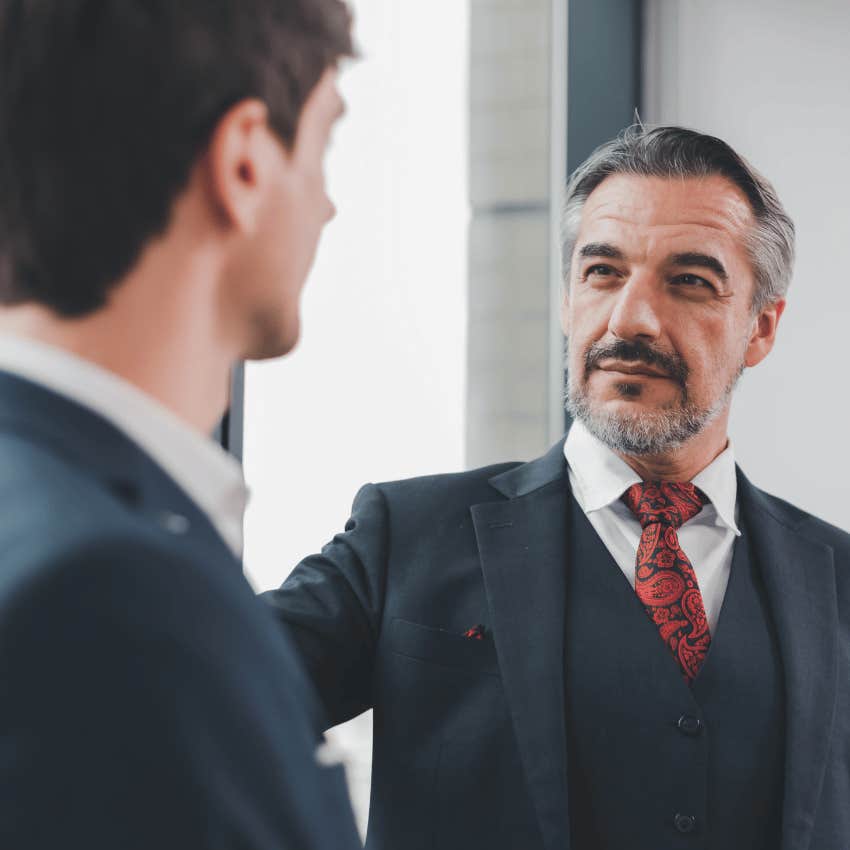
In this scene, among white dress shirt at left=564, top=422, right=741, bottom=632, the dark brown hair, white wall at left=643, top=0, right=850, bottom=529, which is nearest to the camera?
the dark brown hair

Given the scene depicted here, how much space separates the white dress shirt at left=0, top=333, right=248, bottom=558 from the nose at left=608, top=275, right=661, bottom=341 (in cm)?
94

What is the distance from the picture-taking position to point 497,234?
231cm

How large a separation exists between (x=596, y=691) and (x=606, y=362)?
416mm

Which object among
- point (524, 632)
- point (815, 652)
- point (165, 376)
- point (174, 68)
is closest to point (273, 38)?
point (174, 68)

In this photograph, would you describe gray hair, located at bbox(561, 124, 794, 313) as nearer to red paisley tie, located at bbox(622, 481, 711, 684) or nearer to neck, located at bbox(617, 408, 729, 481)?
neck, located at bbox(617, 408, 729, 481)

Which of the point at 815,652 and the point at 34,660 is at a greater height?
the point at 34,660

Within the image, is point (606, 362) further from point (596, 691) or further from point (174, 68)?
point (174, 68)

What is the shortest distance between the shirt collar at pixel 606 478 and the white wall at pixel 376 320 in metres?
0.53

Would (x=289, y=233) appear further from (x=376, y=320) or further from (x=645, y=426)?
(x=376, y=320)

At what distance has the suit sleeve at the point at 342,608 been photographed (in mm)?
1288

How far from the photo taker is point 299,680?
1.71 feet

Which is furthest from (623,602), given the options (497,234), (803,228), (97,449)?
(803,228)

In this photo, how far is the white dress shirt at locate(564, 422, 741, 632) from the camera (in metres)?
1.38

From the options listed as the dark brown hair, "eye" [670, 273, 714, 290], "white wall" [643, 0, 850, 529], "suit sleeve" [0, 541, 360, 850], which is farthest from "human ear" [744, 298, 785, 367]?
"suit sleeve" [0, 541, 360, 850]
